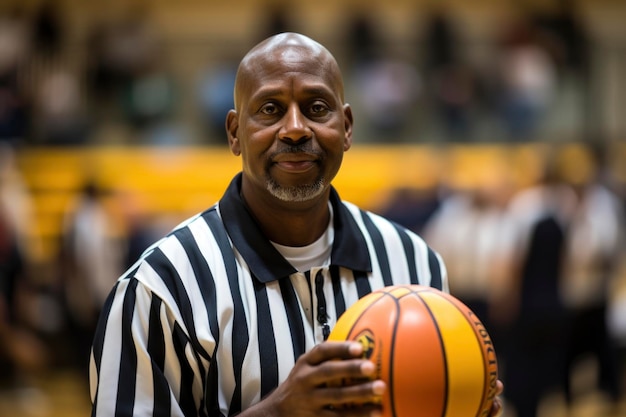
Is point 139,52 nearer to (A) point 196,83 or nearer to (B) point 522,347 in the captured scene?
(A) point 196,83

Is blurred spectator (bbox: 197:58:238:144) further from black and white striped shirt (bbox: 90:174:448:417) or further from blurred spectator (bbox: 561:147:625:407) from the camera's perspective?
black and white striped shirt (bbox: 90:174:448:417)

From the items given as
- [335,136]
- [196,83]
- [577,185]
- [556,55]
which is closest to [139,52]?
[196,83]

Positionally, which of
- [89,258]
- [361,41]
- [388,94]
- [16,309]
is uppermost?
[361,41]

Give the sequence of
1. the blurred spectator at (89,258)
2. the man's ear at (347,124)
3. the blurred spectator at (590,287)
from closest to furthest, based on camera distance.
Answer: the man's ear at (347,124) → the blurred spectator at (590,287) → the blurred spectator at (89,258)

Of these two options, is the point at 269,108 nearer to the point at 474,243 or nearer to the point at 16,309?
the point at 474,243

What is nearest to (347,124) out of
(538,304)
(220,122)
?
(538,304)

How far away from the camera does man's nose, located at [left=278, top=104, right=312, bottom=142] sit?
2.51 metres

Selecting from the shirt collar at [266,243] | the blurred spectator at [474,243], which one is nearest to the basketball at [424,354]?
the shirt collar at [266,243]

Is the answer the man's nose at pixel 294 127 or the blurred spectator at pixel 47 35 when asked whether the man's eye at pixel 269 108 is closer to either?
the man's nose at pixel 294 127

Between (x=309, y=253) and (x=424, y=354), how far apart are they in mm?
618

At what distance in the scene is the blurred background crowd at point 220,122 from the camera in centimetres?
859

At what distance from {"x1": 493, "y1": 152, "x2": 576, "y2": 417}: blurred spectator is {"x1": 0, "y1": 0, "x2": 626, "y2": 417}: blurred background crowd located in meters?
1.65

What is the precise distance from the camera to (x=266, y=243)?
2643 millimetres

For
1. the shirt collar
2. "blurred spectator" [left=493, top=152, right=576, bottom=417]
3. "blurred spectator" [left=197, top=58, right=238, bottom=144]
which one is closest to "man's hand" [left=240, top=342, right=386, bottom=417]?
the shirt collar
